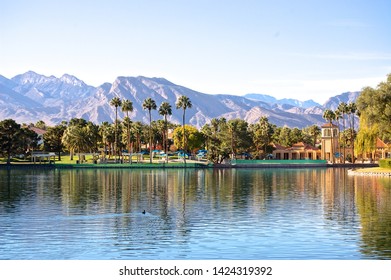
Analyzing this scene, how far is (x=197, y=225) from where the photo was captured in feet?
137

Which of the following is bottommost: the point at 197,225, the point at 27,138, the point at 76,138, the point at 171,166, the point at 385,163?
the point at 197,225

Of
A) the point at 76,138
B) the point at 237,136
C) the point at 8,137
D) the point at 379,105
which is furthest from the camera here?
the point at 237,136

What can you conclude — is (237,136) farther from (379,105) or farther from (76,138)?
(379,105)

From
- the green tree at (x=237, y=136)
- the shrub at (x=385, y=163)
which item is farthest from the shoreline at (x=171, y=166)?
the shrub at (x=385, y=163)

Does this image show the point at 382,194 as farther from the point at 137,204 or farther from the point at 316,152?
the point at 316,152

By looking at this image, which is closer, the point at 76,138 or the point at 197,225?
the point at 197,225

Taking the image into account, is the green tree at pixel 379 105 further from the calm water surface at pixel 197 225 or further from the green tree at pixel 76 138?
the green tree at pixel 76 138

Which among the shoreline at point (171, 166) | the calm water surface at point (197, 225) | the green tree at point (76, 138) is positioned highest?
the green tree at point (76, 138)

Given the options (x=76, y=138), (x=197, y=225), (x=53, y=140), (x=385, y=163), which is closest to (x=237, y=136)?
(x=76, y=138)

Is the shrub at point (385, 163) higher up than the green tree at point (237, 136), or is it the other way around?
the green tree at point (237, 136)

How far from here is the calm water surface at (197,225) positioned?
107 ft
